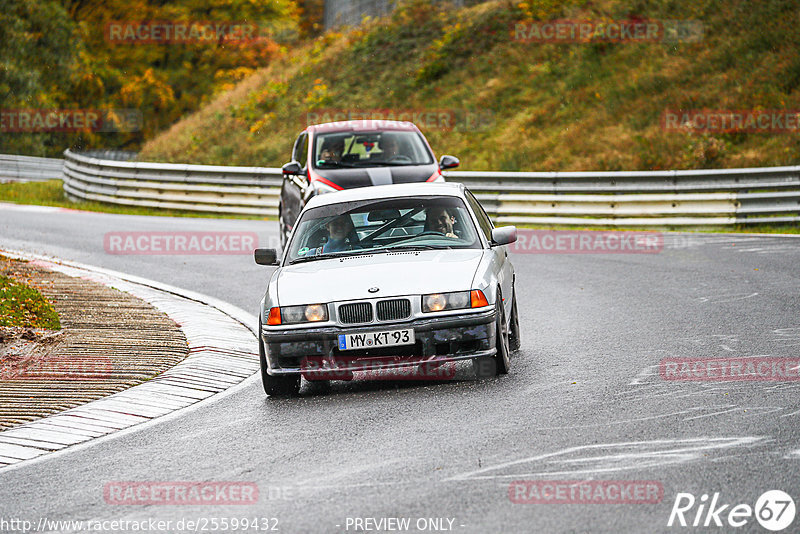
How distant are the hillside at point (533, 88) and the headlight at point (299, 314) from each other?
57.1 ft

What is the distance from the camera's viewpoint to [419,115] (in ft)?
111

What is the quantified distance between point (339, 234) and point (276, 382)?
1.55 m

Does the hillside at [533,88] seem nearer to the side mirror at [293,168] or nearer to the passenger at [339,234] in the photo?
the side mirror at [293,168]

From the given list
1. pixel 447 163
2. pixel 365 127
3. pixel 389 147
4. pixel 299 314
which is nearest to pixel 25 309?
pixel 299 314

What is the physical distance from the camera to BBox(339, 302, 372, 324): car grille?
8156 millimetres

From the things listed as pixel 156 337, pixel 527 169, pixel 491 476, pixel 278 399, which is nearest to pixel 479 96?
pixel 527 169

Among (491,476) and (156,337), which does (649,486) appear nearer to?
(491,476)

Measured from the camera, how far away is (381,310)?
26.8ft

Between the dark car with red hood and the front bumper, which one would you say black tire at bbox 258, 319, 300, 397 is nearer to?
the front bumper

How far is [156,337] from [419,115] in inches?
931

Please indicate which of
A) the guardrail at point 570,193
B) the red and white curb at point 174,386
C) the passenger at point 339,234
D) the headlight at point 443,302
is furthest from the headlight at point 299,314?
the guardrail at point 570,193

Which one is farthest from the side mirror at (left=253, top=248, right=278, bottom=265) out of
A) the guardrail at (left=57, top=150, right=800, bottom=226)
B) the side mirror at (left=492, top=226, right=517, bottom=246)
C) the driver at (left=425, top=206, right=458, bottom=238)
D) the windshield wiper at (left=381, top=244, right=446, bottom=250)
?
the guardrail at (left=57, top=150, right=800, bottom=226)

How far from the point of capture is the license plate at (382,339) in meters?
8.08

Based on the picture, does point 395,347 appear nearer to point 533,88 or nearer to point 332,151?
point 332,151
